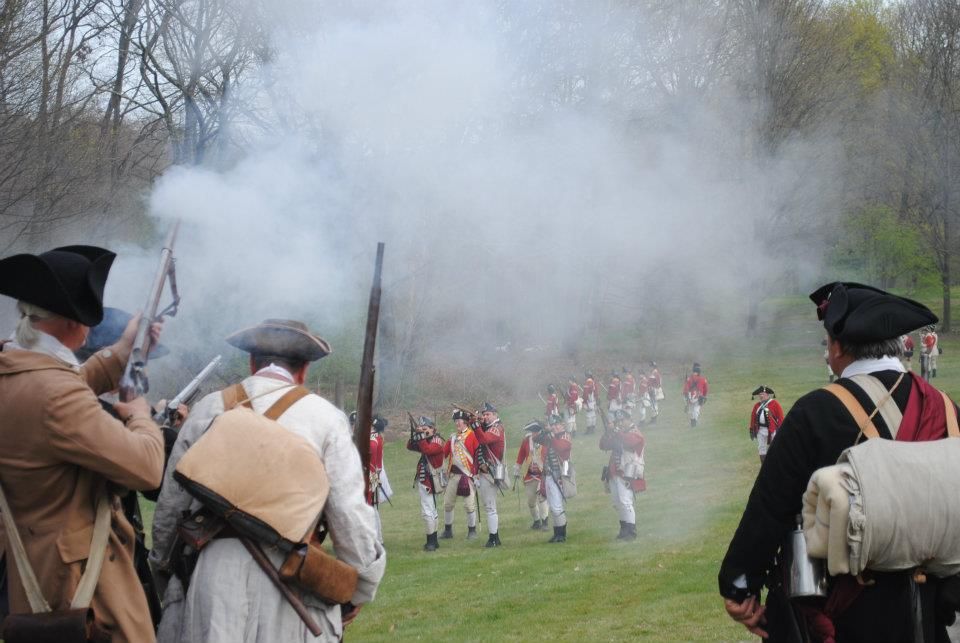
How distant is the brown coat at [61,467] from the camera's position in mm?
3111

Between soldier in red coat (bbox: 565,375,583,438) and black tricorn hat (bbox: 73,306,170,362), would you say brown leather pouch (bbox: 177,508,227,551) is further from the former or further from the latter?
soldier in red coat (bbox: 565,375,583,438)

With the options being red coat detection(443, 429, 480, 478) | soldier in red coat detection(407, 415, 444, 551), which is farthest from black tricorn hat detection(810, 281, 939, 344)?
red coat detection(443, 429, 480, 478)

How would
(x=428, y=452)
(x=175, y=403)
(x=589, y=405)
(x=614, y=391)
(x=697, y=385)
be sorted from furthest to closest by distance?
(x=589, y=405) → (x=614, y=391) → (x=697, y=385) → (x=428, y=452) → (x=175, y=403)

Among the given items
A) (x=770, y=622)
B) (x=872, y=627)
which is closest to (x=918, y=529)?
(x=872, y=627)

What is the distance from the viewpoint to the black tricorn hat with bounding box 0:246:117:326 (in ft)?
10.7

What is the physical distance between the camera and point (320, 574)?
3.30 m

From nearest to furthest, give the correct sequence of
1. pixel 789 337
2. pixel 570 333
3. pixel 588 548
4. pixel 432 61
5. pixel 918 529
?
pixel 918 529, pixel 432 61, pixel 588 548, pixel 570 333, pixel 789 337

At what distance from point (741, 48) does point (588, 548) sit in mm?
12035

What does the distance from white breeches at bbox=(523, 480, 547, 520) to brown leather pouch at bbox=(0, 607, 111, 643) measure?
1291cm

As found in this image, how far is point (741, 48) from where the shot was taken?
20.9 meters

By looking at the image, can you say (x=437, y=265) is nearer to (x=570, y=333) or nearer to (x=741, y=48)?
(x=741, y=48)

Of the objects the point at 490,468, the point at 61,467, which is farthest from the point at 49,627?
the point at 490,468

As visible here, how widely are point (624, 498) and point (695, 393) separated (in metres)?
14.8

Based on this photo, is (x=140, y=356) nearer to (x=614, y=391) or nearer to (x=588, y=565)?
(x=588, y=565)
